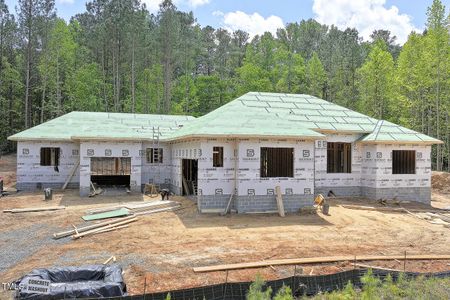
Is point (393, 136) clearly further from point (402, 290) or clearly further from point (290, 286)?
point (290, 286)

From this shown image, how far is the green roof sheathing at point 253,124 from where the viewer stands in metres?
15.6

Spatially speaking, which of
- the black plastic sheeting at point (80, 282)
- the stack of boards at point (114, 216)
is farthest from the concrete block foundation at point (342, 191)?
the black plastic sheeting at point (80, 282)

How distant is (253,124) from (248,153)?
Result: 145cm

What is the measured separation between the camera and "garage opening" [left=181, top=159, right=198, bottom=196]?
799 inches

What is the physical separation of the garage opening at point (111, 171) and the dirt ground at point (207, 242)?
26.8 ft

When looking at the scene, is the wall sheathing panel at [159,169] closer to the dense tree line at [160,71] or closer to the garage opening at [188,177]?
the garage opening at [188,177]

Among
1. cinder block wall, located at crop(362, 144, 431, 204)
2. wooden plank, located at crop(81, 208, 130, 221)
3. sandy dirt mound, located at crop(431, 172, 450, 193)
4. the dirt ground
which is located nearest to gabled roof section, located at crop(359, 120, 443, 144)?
cinder block wall, located at crop(362, 144, 431, 204)

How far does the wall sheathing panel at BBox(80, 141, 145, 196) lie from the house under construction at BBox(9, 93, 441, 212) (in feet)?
0.17

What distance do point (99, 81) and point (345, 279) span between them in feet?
125

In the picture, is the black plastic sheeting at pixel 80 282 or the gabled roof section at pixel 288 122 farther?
the gabled roof section at pixel 288 122

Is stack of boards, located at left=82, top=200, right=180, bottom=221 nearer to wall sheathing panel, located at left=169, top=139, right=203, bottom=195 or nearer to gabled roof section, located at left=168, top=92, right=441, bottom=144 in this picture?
wall sheathing panel, located at left=169, top=139, right=203, bottom=195

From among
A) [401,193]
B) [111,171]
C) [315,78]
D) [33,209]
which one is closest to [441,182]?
[401,193]

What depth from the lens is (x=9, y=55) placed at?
40000mm

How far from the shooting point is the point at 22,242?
11.3 meters
